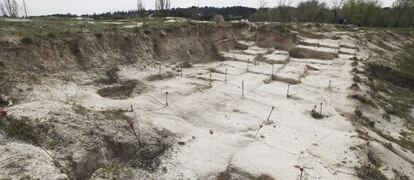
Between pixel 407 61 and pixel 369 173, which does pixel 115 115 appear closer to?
pixel 369 173

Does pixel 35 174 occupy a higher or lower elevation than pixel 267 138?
higher

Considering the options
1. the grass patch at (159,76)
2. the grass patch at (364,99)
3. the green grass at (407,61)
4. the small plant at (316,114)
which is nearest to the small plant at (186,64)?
the grass patch at (159,76)

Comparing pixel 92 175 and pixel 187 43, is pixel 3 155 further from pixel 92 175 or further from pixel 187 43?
pixel 187 43

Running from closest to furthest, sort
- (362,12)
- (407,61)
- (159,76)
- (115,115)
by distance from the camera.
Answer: (115,115) < (159,76) < (407,61) < (362,12)

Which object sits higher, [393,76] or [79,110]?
[79,110]

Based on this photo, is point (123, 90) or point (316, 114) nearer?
point (316, 114)

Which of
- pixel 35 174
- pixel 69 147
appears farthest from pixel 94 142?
pixel 35 174

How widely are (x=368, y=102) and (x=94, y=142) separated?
52.0ft

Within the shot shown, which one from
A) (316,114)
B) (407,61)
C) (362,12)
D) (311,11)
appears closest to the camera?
(316,114)

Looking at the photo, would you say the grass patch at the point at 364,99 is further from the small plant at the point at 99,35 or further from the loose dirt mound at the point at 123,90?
the small plant at the point at 99,35

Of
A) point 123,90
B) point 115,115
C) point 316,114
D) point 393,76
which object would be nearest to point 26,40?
point 123,90

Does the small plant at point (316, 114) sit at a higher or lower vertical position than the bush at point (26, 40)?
lower

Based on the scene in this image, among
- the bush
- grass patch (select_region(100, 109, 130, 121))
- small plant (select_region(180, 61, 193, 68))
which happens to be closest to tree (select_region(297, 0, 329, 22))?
small plant (select_region(180, 61, 193, 68))

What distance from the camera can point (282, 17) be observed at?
68.9m
